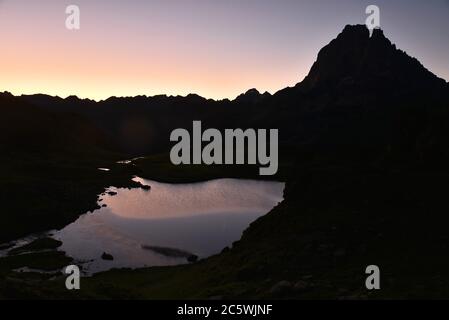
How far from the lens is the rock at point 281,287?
37.5 m

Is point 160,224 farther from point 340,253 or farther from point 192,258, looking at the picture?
point 340,253

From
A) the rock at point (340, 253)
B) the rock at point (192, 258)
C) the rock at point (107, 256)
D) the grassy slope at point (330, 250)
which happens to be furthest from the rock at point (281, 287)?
the rock at point (107, 256)

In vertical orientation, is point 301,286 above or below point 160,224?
above

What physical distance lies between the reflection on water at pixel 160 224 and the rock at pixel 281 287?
115 feet

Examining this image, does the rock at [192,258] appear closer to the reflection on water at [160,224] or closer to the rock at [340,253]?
the reflection on water at [160,224]

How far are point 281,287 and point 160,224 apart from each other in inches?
2573

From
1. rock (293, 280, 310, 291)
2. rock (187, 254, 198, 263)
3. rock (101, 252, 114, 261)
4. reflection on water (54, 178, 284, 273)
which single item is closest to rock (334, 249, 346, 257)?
rock (293, 280, 310, 291)

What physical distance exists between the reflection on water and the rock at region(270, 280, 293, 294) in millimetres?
35164

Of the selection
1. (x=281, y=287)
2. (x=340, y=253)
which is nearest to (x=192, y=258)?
(x=340, y=253)

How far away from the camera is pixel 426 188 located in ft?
173

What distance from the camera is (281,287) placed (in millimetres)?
38031

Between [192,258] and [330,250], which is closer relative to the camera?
[330,250]
